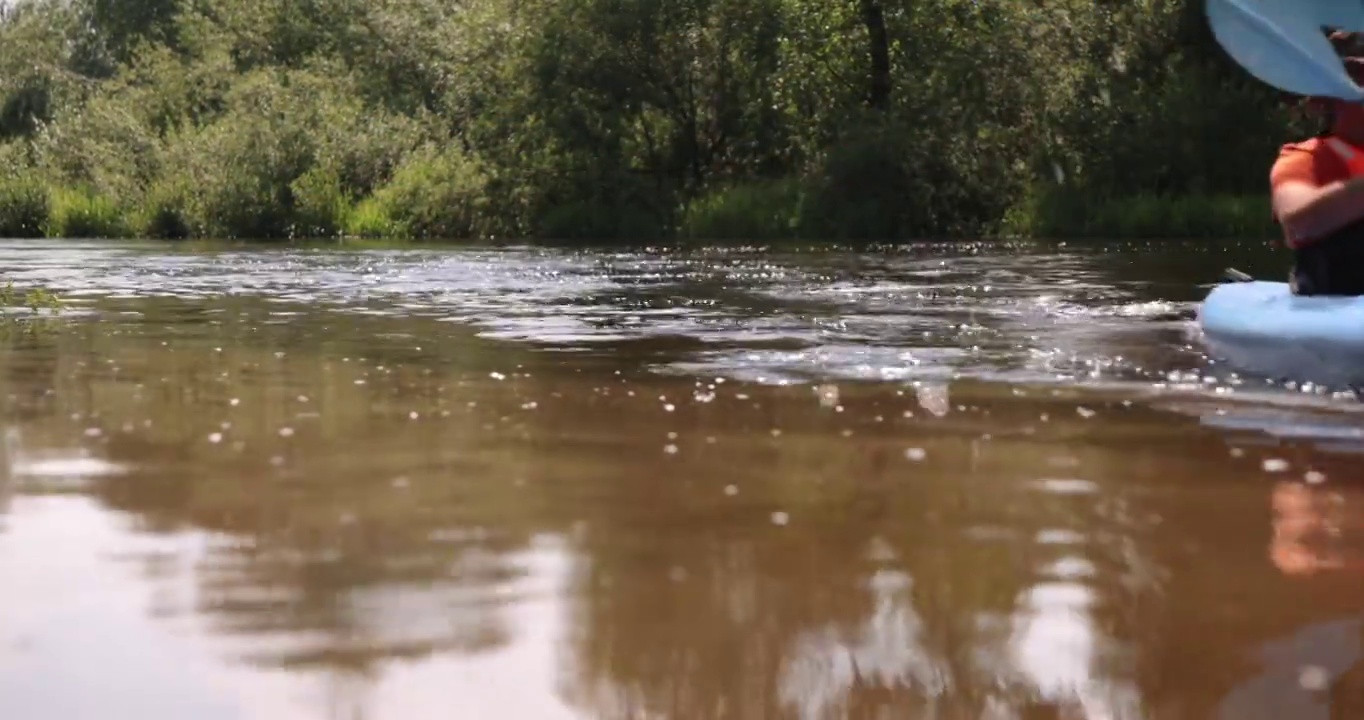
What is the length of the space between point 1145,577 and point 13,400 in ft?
16.0

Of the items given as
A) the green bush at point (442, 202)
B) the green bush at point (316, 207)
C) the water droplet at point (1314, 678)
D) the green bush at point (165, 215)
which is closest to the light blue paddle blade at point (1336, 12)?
the water droplet at point (1314, 678)

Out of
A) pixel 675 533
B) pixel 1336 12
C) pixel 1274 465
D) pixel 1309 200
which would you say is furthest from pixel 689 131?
pixel 675 533

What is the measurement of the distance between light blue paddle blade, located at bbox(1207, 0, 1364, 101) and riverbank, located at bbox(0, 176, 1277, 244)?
16.8 metres

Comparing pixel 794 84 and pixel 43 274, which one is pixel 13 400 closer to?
pixel 43 274

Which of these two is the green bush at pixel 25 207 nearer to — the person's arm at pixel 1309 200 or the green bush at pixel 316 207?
the green bush at pixel 316 207

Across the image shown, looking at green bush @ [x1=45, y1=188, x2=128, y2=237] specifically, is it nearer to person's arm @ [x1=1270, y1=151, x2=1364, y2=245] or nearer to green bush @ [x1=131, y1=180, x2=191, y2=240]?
green bush @ [x1=131, y1=180, x2=191, y2=240]

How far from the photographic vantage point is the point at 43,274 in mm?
18891

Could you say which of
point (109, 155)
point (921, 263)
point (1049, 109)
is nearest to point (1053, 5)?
point (1049, 109)

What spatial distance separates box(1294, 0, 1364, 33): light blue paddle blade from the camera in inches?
360

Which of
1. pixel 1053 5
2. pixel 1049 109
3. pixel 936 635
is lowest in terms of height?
pixel 936 635

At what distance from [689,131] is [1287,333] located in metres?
27.2

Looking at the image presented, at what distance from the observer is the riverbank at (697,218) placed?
1055 inches

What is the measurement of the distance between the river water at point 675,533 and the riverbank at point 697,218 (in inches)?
714

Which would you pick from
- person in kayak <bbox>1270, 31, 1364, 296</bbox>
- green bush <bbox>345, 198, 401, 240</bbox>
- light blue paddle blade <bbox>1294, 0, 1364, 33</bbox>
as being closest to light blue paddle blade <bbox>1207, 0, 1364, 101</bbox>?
light blue paddle blade <bbox>1294, 0, 1364, 33</bbox>
